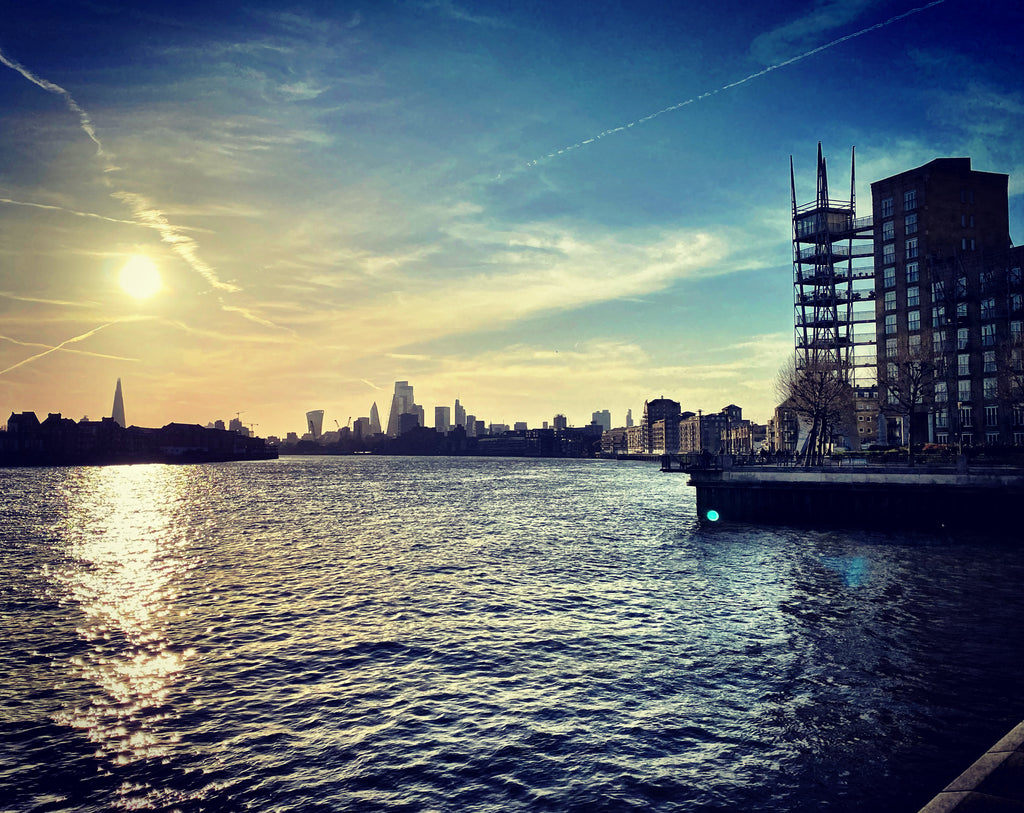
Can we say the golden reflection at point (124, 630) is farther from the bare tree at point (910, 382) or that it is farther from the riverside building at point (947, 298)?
the riverside building at point (947, 298)

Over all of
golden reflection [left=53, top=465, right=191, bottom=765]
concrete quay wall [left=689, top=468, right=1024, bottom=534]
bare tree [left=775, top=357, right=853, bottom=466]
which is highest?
bare tree [left=775, top=357, right=853, bottom=466]

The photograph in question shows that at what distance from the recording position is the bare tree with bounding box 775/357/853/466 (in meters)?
68.5

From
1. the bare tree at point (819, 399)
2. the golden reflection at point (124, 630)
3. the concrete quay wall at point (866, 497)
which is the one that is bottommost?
the golden reflection at point (124, 630)

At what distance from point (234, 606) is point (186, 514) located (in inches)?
2071

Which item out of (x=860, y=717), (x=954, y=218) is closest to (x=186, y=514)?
(x=860, y=717)

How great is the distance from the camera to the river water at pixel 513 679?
1280cm

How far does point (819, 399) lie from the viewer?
68.4 meters

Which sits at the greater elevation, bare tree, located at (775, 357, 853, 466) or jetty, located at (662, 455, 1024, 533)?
bare tree, located at (775, 357, 853, 466)

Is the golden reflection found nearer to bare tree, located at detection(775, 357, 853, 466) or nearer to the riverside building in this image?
bare tree, located at detection(775, 357, 853, 466)

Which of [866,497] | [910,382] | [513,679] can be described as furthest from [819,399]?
[513,679]

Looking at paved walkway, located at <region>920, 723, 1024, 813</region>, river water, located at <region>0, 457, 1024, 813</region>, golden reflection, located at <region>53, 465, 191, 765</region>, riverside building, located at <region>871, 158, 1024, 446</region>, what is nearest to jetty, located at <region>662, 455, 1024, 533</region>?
river water, located at <region>0, 457, 1024, 813</region>

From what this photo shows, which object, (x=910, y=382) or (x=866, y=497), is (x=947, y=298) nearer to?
(x=910, y=382)

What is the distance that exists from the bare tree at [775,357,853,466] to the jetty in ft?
42.2

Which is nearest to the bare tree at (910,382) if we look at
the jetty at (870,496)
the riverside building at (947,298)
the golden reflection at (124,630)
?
the riverside building at (947,298)
